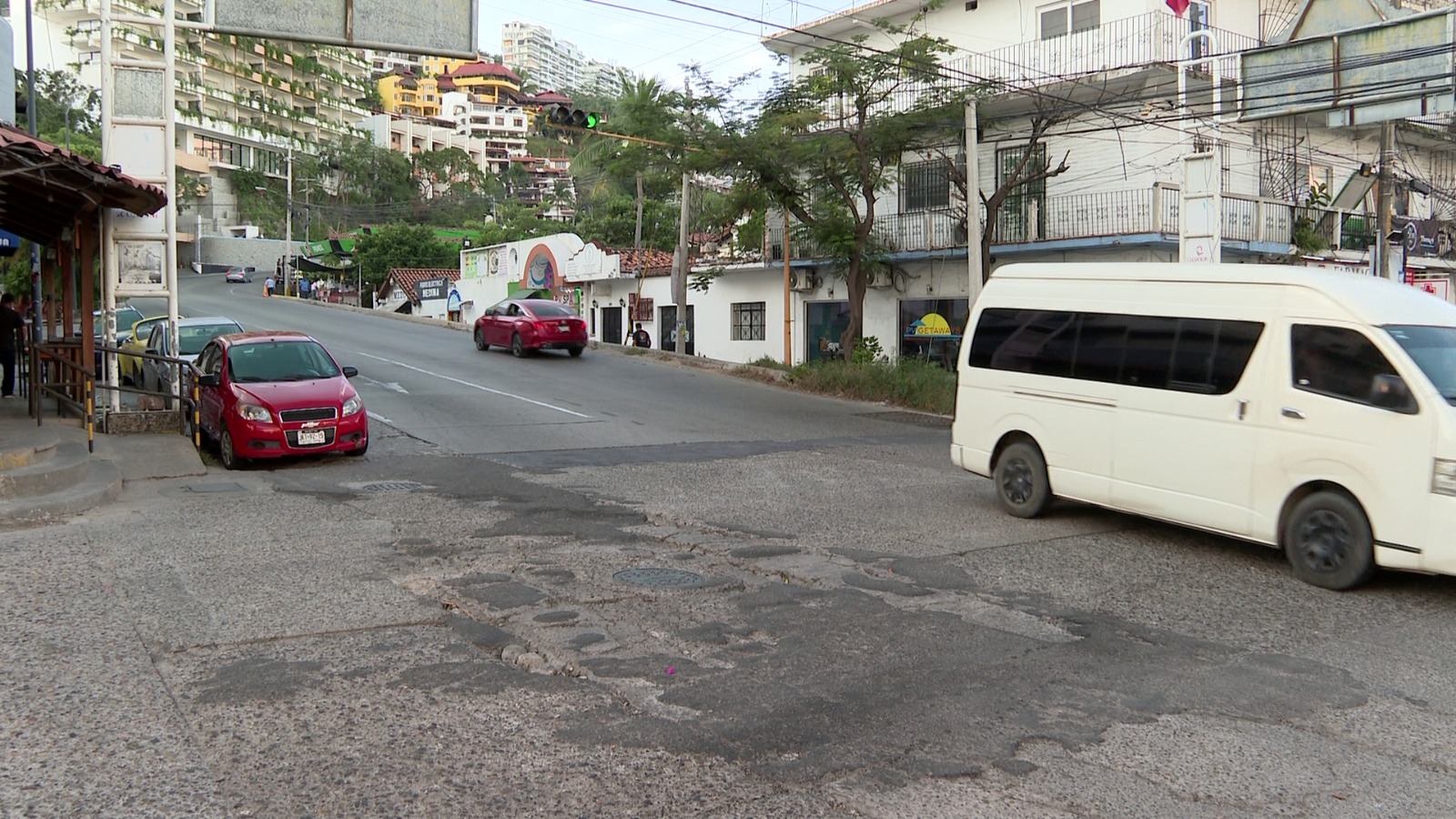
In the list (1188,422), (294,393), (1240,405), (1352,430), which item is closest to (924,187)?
(294,393)

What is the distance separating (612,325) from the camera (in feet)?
139

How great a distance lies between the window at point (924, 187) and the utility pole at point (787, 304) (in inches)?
121

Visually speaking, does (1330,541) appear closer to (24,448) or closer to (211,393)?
(24,448)

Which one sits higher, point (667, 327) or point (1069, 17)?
point (1069, 17)

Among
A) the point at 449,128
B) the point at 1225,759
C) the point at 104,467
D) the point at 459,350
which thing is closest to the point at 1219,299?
the point at 1225,759

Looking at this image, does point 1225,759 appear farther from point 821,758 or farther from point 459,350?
point 459,350

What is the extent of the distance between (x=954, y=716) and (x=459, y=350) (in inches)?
1073

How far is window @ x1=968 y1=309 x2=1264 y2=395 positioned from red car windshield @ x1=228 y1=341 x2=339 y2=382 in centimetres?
869

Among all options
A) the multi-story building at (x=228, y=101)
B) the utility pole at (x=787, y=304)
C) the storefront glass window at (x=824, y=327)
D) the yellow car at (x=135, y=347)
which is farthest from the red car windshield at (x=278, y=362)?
the multi-story building at (x=228, y=101)

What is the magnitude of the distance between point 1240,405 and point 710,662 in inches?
197

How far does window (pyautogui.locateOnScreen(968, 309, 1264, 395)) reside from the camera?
28.9 ft

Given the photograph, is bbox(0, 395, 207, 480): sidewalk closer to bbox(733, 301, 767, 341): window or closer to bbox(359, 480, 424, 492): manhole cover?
bbox(359, 480, 424, 492): manhole cover

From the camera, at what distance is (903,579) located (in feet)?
26.2

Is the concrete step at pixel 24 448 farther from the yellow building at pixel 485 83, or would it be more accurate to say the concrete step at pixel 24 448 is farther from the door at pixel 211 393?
the yellow building at pixel 485 83
